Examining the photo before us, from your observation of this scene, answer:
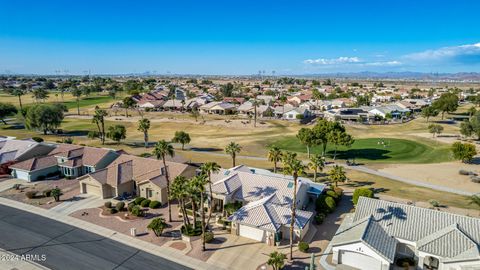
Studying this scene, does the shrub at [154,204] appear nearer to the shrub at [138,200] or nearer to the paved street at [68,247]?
the shrub at [138,200]

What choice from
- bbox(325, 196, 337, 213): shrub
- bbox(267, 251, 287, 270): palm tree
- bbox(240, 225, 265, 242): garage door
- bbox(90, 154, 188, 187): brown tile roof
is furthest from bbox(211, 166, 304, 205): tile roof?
bbox(267, 251, 287, 270): palm tree

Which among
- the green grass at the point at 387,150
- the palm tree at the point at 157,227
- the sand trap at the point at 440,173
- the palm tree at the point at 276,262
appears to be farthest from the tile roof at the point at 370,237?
the green grass at the point at 387,150

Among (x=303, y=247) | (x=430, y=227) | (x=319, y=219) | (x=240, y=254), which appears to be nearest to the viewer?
(x=430, y=227)

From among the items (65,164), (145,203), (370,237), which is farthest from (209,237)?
(65,164)

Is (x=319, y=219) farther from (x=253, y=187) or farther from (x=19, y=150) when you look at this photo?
(x=19, y=150)

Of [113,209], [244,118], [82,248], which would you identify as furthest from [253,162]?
[244,118]

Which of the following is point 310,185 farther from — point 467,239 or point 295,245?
point 467,239

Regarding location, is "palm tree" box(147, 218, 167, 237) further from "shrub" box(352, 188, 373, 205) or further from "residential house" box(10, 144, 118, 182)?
"shrub" box(352, 188, 373, 205)
